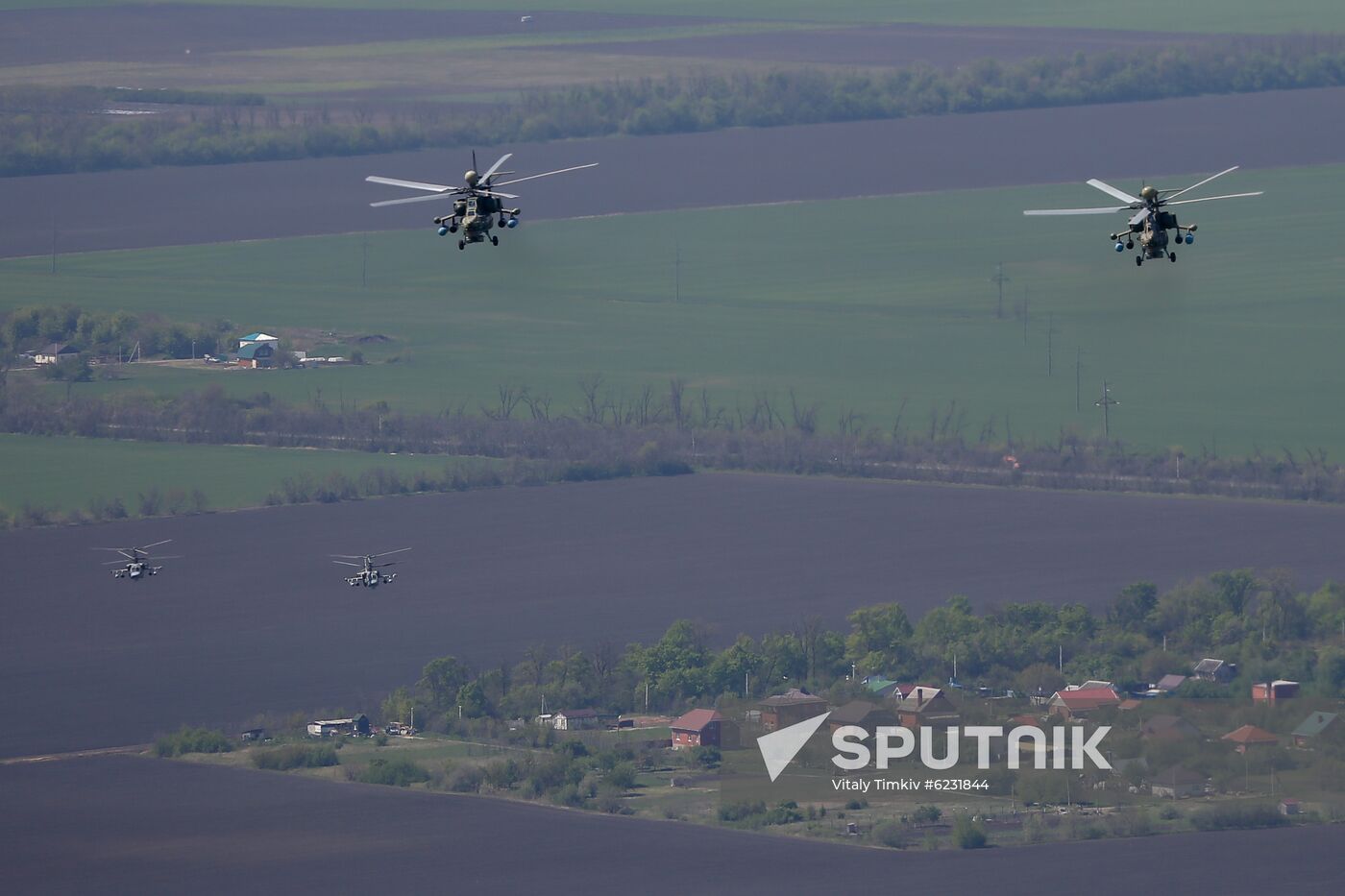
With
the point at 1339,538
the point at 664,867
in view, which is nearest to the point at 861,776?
the point at 664,867

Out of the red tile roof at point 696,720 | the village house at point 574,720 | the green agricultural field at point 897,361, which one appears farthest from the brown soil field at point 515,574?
the green agricultural field at point 897,361

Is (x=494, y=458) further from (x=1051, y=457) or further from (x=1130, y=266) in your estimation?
(x=1130, y=266)

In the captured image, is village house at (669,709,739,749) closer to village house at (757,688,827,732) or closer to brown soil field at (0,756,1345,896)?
village house at (757,688,827,732)

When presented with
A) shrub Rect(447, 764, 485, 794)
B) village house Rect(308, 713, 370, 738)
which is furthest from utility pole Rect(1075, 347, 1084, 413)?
shrub Rect(447, 764, 485, 794)

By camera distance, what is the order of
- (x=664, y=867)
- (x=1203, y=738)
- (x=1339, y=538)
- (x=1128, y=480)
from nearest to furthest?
(x=664, y=867)
(x=1203, y=738)
(x=1339, y=538)
(x=1128, y=480)

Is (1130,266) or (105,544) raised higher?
(1130,266)

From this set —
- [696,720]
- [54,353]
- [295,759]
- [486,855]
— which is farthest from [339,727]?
[54,353]

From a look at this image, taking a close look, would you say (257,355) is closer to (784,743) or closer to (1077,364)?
(1077,364)
